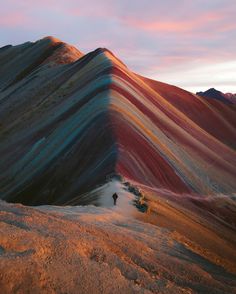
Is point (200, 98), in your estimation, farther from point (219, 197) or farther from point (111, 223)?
point (111, 223)

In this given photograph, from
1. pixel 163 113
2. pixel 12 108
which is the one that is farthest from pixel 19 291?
pixel 12 108

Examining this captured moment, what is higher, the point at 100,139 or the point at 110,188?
the point at 100,139

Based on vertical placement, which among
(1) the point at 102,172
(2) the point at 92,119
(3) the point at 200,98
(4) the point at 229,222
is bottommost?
(4) the point at 229,222

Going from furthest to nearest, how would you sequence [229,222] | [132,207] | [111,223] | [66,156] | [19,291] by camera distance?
[66,156]
[229,222]
[132,207]
[111,223]
[19,291]

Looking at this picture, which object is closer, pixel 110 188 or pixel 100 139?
pixel 110 188

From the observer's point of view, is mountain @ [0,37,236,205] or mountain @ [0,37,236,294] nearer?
mountain @ [0,37,236,294]

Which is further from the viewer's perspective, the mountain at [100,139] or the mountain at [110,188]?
the mountain at [100,139]

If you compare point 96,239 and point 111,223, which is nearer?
point 96,239

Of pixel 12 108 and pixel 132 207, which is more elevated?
pixel 12 108
